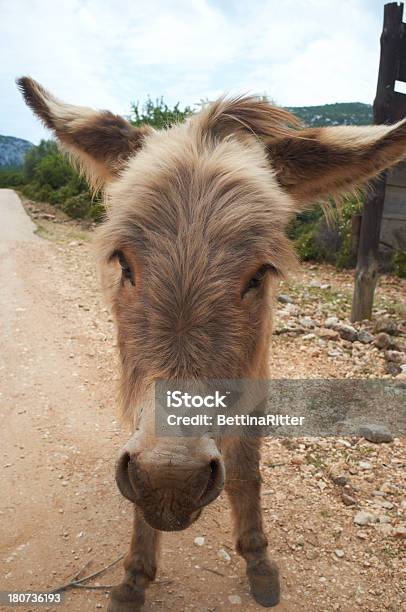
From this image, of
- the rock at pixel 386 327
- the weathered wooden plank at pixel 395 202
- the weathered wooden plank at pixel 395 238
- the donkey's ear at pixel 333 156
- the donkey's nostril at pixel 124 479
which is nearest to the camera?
the donkey's nostril at pixel 124 479

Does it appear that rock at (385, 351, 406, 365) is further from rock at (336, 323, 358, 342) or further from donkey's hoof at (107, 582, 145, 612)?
donkey's hoof at (107, 582, 145, 612)

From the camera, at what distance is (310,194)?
114 inches

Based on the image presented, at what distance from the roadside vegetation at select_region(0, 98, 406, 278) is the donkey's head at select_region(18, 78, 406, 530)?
36 centimetres

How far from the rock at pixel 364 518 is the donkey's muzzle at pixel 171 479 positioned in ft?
7.62

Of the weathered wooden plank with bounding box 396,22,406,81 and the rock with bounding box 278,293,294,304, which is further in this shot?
the rock with bounding box 278,293,294,304

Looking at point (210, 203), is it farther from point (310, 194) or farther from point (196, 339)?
point (310, 194)

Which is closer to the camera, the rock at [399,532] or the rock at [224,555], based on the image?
the rock at [224,555]

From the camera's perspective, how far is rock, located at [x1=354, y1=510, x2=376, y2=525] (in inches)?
143

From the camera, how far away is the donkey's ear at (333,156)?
255 centimetres

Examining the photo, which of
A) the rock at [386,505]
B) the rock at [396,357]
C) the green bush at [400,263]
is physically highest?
the green bush at [400,263]

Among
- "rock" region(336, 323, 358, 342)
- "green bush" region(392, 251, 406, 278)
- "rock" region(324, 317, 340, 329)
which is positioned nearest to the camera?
"rock" region(336, 323, 358, 342)

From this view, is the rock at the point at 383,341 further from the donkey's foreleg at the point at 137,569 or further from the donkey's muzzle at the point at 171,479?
the donkey's muzzle at the point at 171,479

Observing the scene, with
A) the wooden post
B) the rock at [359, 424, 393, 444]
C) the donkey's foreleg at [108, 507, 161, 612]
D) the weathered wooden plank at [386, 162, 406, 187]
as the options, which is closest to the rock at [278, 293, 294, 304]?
the wooden post

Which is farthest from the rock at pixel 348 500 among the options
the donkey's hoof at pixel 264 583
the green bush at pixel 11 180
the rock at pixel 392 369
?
the green bush at pixel 11 180
